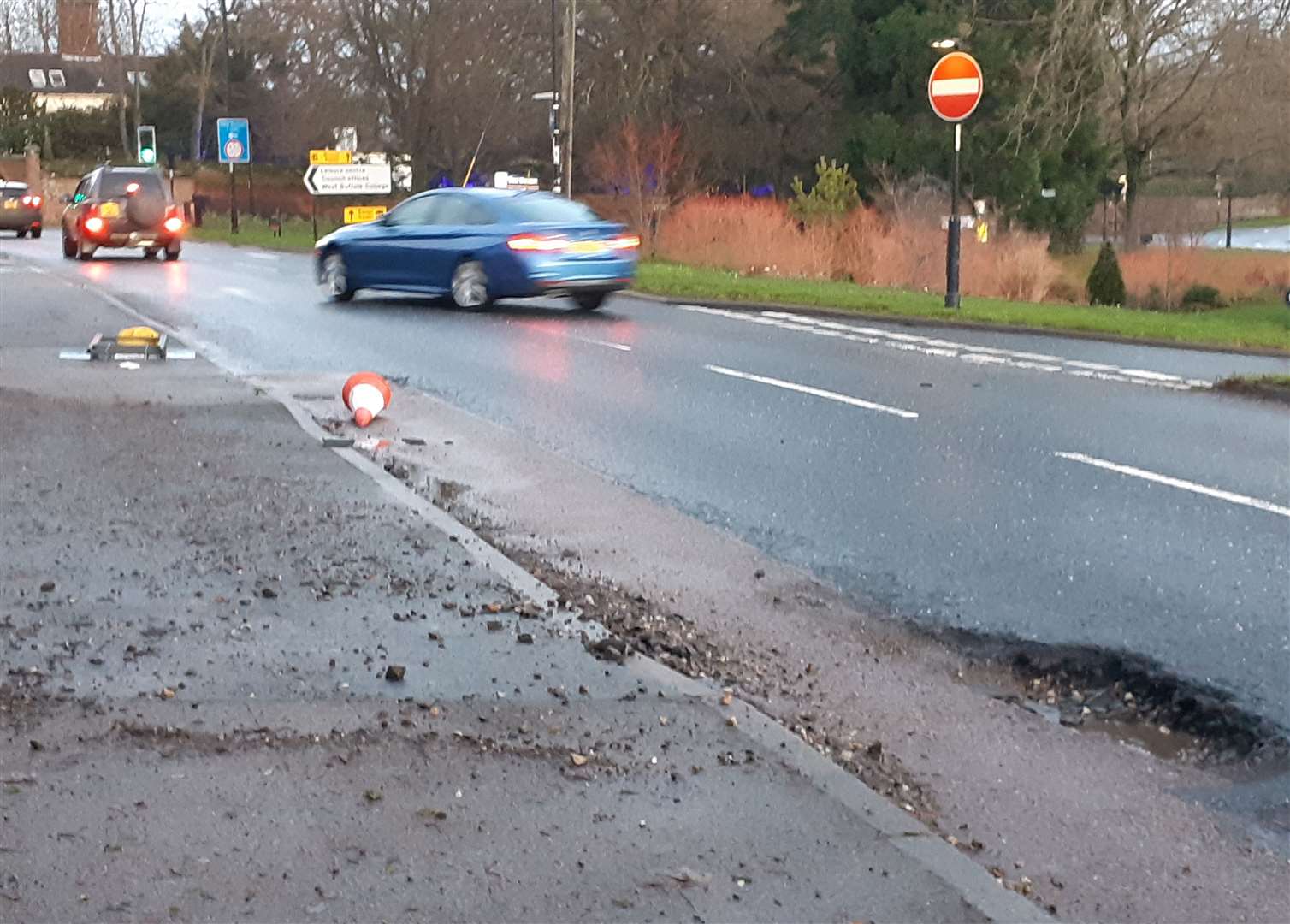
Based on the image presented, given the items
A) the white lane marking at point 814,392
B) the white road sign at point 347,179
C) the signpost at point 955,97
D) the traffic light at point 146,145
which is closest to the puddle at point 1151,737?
the white lane marking at point 814,392

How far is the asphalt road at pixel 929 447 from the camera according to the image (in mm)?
7199

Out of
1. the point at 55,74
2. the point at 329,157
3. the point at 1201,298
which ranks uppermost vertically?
the point at 55,74

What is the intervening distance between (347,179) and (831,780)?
3559cm

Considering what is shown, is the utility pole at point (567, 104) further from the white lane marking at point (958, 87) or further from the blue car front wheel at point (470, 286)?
the white lane marking at point (958, 87)

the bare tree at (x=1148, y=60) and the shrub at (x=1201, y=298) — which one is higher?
the bare tree at (x=1148, y=60)

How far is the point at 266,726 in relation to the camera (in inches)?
196

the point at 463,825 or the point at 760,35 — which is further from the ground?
the point at 760,35

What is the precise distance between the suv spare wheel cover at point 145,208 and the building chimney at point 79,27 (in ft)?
188

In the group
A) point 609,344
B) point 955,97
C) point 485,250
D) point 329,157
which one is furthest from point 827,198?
point 609,344

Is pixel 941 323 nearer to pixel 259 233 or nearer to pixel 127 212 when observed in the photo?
pixel 127 212

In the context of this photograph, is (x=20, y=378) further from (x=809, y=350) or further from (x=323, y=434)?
(x=809, y=350)

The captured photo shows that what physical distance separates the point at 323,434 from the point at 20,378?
159 inches

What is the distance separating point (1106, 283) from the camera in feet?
123

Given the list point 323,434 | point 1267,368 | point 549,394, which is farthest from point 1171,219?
point 323,434
